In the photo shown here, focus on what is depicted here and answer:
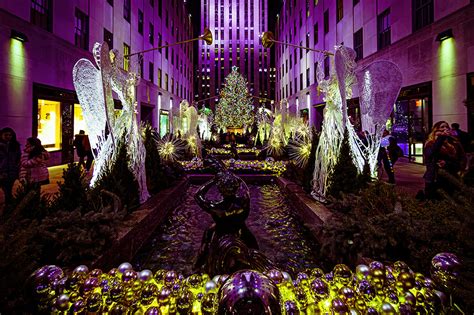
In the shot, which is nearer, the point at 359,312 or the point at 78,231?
the point at 359,312

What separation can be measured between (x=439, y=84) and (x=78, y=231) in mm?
15050

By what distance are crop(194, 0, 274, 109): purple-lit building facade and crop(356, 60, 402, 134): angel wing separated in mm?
75571

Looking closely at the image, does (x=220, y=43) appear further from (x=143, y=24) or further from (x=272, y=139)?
(x=272, y=139)

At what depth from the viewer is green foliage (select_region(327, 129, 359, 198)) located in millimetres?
5922

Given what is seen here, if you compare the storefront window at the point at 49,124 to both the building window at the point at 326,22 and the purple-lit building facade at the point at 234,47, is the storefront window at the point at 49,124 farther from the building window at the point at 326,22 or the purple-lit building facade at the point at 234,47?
the purple-lit building facade at the point at 234,47

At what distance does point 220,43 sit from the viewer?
84188 millimetres

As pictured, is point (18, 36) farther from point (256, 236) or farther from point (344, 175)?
point (344, 175)

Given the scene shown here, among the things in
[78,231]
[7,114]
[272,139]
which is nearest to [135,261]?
[78,231]

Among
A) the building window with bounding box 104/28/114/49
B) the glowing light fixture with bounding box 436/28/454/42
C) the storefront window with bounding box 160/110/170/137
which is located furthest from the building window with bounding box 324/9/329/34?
the building window with bounding box 104/28/114/49

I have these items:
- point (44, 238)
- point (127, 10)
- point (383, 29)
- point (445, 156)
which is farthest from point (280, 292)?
point (127, 10)

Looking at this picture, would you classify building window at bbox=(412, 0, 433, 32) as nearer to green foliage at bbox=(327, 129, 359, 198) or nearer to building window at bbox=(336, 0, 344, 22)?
building window at bbox=(336, 0, 344, 22)

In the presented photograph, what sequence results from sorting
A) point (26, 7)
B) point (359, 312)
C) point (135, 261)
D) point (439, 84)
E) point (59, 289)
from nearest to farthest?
point (359, 312) < point (59, 289) < point (135, 261) < point (26, 7) < point (439, 84)

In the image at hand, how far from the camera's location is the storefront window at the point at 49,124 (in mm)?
13938

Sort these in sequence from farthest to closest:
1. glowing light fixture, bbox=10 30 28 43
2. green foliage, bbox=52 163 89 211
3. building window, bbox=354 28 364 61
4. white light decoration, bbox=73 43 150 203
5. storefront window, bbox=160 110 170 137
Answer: storefront window, bbox=160 110 170 137, building window, bbox=354 28 364 61, glowing light fixture, bbox=10 30 28 43, white light decoration, bbox=73 43 150 203, green foliage, bbox=52 163 89 211
